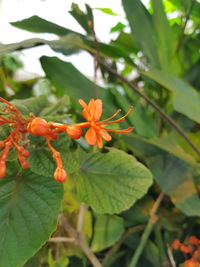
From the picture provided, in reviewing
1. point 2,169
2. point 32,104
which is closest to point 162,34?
point 32,104

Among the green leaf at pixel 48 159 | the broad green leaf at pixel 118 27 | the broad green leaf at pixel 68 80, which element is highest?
the broad green leaf at pixel 118 27

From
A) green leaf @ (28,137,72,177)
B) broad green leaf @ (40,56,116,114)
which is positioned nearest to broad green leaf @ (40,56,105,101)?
broad green leaf @ (40,56,116,114)

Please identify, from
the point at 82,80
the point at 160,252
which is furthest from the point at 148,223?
the point at 82,80

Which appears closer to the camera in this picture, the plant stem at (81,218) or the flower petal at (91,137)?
the flower petal at (91,137)

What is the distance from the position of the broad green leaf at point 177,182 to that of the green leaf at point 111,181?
8cm

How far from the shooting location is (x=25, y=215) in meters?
0.26

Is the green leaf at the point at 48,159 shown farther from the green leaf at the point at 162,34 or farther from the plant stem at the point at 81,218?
the green leaf at the point at 162,34

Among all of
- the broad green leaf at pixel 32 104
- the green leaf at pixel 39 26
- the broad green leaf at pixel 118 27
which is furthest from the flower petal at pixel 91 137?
the broad green leaf at pixel 118 27

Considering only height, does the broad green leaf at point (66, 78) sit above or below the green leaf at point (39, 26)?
below

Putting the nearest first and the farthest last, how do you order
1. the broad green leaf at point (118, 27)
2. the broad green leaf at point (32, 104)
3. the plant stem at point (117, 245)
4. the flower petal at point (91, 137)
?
1. the flower petal at point (91, 137)
2. the broad green leaf at point (32, 104)
3. the plant stem at point (117, 245)
4. the broad green leaf at point (118, 27)

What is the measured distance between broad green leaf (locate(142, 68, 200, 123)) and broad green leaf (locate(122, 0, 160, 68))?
8 cm

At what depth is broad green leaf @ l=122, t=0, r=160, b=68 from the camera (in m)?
0.43

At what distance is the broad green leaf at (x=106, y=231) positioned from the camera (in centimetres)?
40

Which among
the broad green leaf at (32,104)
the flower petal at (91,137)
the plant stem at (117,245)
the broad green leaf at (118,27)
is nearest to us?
the flower petal at (91,137)
